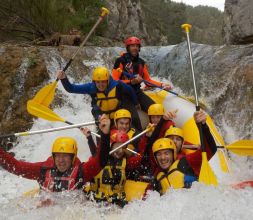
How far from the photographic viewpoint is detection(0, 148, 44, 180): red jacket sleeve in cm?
318

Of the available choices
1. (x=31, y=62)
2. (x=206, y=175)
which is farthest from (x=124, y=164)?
(x=31, y=62)

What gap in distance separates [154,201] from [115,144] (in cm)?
71

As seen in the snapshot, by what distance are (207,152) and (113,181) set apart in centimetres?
88

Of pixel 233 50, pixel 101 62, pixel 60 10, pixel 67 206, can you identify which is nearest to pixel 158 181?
pixel 67 206

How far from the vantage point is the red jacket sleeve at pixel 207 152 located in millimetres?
3328

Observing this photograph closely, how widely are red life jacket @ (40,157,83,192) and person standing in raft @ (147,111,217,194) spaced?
2.46 feet

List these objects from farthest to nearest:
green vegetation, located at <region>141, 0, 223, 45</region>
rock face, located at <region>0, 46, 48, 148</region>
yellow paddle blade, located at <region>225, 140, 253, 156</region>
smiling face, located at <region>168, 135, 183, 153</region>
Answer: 1. green vegetation, located at <region>141, 0, 223, 45</region>
2. rock face, located at <region>0, 46, 48, 148</region>
3. smiling face, located at <region>168, 135, 183, 153</region>
4. yellow paddle blade, located at <region>225, 140, 253, 156</region>

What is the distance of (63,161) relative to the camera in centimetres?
322

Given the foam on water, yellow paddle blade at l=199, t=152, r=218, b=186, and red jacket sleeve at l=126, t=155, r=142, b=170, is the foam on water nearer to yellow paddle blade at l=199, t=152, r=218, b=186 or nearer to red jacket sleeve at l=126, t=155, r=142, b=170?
yellow paddle blade at l=199, t=152, r=218, b=186

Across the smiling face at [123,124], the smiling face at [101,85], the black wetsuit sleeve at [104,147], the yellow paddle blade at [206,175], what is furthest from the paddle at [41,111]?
the yellow paddle blade at [206,175]

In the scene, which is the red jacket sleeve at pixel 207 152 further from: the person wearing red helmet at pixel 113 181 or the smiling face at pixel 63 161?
the smiling face at pixel 63 161

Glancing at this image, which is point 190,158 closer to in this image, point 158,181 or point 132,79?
point 158,181

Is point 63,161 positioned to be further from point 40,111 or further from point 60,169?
point 40,111

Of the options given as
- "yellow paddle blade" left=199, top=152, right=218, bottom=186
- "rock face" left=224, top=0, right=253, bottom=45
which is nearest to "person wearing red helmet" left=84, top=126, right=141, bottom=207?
"yellow paddle blade" left=199, top=152, right=218, bottom=186
